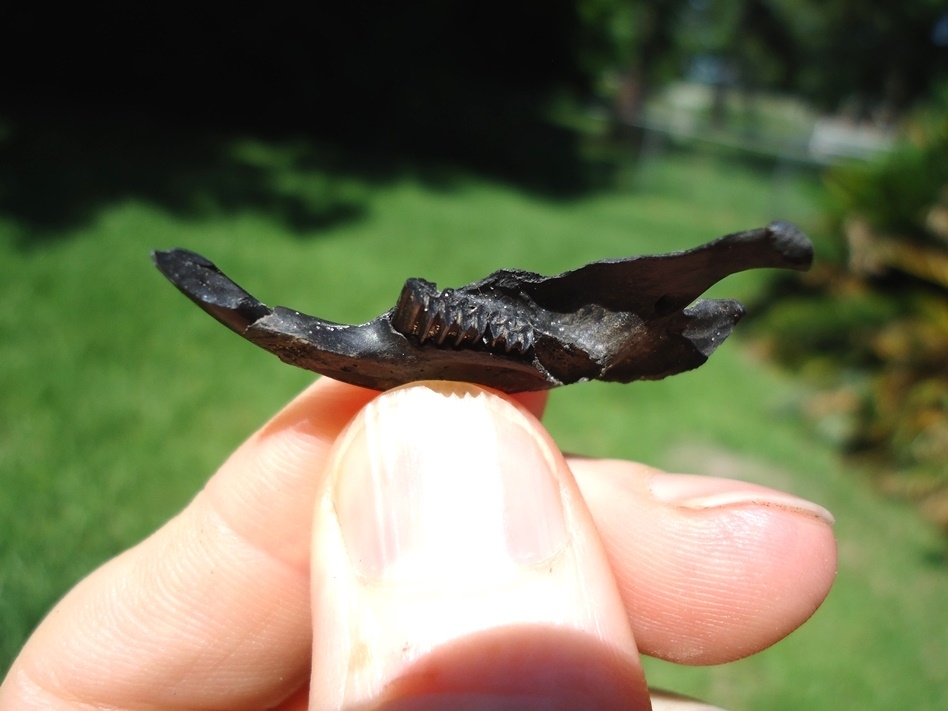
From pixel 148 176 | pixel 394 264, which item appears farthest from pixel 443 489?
pixel 148 176

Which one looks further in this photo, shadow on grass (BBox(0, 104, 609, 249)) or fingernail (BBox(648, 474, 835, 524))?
shadow on grass (BBox(0, 104, 609, 249))

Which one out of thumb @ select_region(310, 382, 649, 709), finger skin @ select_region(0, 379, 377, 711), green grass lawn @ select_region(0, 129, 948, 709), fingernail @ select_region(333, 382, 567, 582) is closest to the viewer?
thumb @ select_region(310, 382, 649, 709)

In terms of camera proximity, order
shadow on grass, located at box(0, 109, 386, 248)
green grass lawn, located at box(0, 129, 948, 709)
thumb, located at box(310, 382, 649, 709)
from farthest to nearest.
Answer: shadow on grass, located at box(0, 109, 386, 248)
green grass lawn, located at box(0, 129, 948, 709)
thumb, located at box(310, 382, 649, 709)

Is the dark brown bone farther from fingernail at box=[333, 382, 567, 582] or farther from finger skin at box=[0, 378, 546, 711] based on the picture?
finger skin at box=[0, 378, 546, 711]

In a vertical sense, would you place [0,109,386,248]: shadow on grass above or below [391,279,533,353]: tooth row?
below

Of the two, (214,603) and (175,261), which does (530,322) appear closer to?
(175,261)

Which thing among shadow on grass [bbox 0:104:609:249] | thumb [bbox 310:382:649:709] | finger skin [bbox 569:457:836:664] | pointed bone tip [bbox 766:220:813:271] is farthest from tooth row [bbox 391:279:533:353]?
shadow on grass [bbox 0:104:609:249]

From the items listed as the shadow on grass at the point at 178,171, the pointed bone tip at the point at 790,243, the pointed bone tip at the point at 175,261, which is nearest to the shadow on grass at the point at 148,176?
the shadow on grass at the point at 178,171
